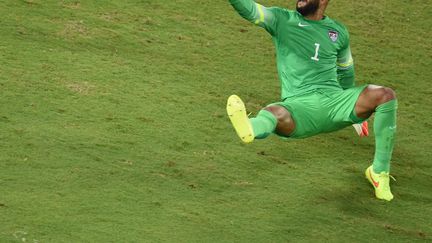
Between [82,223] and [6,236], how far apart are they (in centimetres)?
52

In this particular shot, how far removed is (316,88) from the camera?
744 centimetres

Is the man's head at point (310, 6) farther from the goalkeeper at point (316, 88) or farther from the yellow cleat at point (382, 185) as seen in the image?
the yellow cleat at point (382, 185)

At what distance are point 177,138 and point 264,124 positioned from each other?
1.57 meters

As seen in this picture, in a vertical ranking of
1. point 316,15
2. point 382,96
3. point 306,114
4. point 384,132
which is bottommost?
point 384,132

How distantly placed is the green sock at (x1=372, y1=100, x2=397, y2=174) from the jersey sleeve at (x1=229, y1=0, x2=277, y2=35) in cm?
95

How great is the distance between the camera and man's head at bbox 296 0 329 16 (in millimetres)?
7512

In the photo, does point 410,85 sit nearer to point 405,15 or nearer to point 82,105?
point 405,15

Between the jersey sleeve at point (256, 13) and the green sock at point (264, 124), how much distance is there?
70 cm

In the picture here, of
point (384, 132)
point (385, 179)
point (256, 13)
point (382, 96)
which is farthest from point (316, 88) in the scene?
point (385, 179)

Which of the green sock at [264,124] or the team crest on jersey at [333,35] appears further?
the team crest on jersey at [333,35]

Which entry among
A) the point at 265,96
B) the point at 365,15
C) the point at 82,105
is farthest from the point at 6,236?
the point at 365,15

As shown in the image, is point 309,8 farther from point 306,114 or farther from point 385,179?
point 385,179

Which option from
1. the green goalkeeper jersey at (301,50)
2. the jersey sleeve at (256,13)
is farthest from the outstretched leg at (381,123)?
the jersey sleeve at (256,13)

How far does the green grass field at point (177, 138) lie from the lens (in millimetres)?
7000
